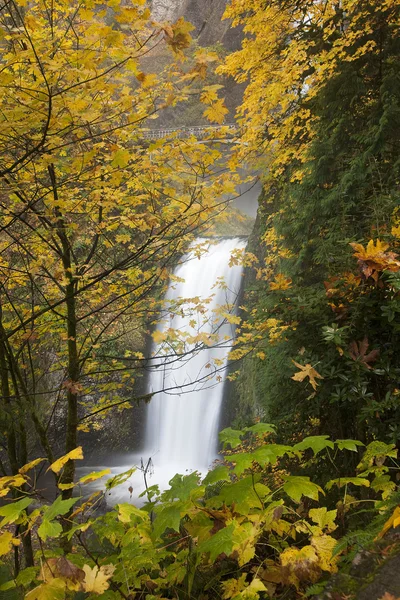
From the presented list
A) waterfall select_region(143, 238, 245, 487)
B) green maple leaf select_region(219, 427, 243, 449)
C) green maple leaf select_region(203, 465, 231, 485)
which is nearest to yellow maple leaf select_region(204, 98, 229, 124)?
green maple leaf select_region(219, 427, 243, 449)

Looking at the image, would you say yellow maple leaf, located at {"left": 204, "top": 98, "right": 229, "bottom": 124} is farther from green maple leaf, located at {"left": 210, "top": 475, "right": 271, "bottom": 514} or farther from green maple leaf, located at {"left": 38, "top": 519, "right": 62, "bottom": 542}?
green maple leaf, located at {"left": 38, "top": 519, "right": 62, "bottom": 542}

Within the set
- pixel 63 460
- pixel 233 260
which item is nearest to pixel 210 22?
pixel 233 260

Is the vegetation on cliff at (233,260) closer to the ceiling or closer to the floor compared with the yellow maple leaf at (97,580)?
A: closer to the ceiling

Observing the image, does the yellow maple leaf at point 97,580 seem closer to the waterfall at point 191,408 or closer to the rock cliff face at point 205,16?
the waterfall at point 191,408

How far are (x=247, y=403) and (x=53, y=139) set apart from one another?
956cm

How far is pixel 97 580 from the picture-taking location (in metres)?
1.29

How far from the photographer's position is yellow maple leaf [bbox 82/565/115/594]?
1268mm

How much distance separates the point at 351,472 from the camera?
3.13 metres

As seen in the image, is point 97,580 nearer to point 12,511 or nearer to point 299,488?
point 12,511

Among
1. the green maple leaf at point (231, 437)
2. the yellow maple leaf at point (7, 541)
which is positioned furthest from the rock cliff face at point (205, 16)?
the yellow maple leaf at point (7, 541)

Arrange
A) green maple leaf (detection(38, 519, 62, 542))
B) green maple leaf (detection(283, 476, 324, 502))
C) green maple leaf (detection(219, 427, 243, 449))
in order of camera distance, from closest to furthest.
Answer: green maple leaf (detection(38, 519, 62, 542))
green maple leaf (detection(283, 476, 324, 502))
green maple leaf (detection(219, 427, 243, 449))

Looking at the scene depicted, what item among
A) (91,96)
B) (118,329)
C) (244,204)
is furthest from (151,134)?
(91,96)

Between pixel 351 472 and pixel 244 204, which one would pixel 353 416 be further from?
pixel 244 204

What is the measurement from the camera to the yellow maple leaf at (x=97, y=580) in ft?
4.16
